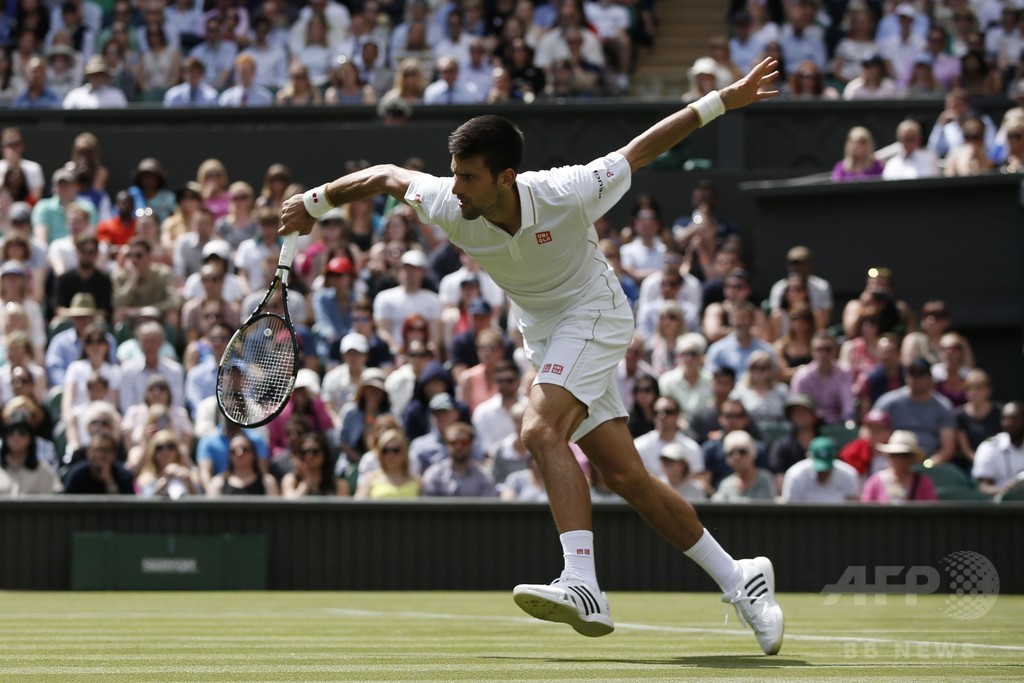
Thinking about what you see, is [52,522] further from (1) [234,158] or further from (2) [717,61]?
(2) [717,61]

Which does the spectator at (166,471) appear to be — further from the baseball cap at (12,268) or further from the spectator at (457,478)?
the baseball cap at (12,268)

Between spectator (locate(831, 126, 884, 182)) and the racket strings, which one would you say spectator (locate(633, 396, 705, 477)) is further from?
the racket strings

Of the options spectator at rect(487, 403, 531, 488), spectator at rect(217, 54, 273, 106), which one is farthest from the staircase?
spectator at rect(487, 403, 531, 488)

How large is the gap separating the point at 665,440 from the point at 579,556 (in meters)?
6.96

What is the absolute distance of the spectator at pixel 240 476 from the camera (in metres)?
13.4

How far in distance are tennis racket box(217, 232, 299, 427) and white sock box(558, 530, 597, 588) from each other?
146 cm

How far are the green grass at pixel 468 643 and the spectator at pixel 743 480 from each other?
2075 mm

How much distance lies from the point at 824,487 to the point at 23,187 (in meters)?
8.63

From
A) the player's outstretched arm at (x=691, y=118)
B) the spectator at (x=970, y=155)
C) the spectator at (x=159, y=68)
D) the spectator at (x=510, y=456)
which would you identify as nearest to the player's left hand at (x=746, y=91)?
the player's outstretched arm at (x=691, y=118)

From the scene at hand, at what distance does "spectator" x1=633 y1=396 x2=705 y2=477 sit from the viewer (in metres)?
13.2

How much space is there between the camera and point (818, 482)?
Result: 43.3 ft

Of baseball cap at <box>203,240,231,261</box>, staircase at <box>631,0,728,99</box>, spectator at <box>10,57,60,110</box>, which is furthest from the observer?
staircase at <box>631,0,728,99</box>

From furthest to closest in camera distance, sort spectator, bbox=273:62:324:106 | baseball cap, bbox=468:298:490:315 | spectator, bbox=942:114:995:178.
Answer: spectator, bbox=273:62:324:106
spectator, bbox=942:114:995:178
baseball cap, bbox=468:298:490:315

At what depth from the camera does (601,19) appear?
2042cm
